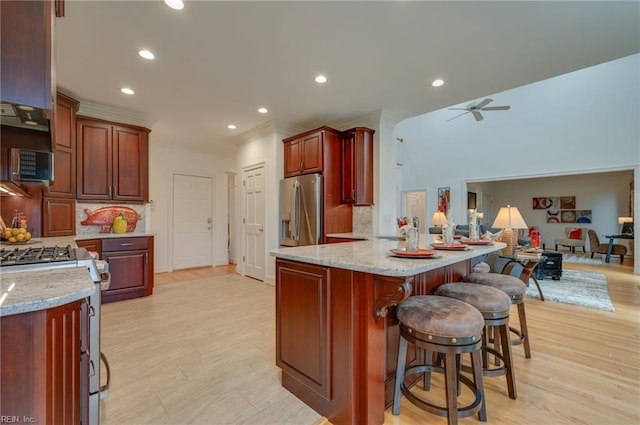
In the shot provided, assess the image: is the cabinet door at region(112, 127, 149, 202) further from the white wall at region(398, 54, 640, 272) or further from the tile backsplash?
the white wall at region(398, 54, 640, 272)

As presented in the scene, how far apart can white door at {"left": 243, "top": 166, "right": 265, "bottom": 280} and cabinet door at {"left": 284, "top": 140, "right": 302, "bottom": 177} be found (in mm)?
570

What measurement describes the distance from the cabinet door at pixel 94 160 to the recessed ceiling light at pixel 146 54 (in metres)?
1.77

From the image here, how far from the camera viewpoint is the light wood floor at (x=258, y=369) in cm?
154

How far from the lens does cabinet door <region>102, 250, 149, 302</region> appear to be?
11.3 ft

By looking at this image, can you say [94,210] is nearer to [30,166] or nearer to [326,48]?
[30,166]

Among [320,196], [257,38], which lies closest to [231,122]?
[320,196]

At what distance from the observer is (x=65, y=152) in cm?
323

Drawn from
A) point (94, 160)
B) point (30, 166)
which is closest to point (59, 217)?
point (94, 160)

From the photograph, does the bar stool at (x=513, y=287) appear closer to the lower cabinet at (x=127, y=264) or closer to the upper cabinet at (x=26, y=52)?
the upper cabinet at (x=26, y=52)

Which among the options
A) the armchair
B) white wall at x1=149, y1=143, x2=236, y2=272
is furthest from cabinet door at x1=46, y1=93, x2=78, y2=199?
the armchair

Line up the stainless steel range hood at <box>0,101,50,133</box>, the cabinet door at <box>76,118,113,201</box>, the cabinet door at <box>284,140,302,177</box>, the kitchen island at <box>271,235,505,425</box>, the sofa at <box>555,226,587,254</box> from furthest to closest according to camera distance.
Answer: the sofa at <box>555,226,587,254</box>
the cabinet door at <box>284,140,302,177</box>
the cabinet door at <box>76,118,113,201</box>
the kitchen island at <box>271,235,505,425</box>
the stainless steel range hood at <box>0,101,50,133</box>

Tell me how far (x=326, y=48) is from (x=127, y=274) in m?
3.63

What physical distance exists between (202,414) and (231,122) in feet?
12.6

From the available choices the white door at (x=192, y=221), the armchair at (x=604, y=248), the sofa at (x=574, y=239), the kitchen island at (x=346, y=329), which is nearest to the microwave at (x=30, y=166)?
the kitchen island at (x=346, y=329)
